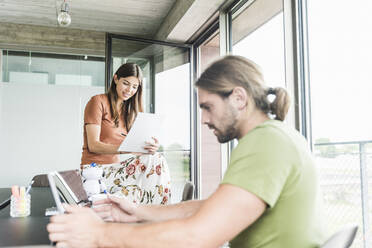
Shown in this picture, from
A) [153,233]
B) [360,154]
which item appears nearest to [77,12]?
[360,154]

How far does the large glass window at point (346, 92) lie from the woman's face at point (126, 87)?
1238 millimetres

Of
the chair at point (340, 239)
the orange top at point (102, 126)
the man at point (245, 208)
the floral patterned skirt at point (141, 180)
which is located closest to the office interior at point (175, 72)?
the floral patterned skirt at point (141, 180)

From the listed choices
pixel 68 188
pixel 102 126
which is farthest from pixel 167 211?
pixel 102 126

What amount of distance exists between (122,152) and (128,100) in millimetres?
490

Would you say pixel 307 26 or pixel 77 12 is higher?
pixel 77 12

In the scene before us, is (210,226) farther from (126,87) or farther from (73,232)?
(126,87)

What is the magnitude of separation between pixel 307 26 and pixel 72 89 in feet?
11.9

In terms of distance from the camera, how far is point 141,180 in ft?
7.12

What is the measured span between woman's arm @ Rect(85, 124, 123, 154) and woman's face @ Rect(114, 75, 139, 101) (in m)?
0.31

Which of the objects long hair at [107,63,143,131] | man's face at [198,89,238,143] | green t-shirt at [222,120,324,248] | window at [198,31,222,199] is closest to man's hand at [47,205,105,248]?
green t-shirt at [222,120,324,248]

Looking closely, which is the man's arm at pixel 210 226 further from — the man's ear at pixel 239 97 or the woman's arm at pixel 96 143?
the woman's arm at pixel 96 143

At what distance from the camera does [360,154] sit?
3.68 m

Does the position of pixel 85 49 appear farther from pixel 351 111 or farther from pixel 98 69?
pixel 351 111

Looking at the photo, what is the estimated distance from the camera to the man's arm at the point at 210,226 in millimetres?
713
